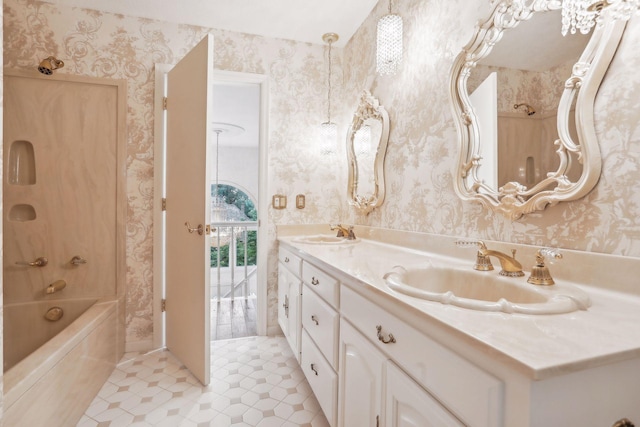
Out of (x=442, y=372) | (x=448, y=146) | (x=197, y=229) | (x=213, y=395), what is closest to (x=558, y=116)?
(x=448, y=146)

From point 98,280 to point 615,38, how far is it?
290cm

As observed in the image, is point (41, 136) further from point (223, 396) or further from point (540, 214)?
point (540, 214)

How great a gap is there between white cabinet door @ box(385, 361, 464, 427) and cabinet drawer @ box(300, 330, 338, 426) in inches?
17.5

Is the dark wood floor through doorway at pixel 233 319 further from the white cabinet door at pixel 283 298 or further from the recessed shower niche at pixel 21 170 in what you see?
the recessed shower niche at pixel 21 170

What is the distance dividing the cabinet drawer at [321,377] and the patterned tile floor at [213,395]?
167 millimetres

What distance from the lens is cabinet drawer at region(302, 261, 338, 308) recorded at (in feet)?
4.24

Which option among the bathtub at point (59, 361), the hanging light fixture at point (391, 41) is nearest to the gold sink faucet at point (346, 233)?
the hanging light fixture at point (391, 41)

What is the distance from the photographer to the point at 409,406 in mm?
784

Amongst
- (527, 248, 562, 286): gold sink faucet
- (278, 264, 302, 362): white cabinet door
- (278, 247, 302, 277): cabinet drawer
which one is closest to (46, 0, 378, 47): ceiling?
(278, 247, 302, 277): cabinet drawer

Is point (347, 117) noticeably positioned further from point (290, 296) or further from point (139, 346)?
point (139, 346)

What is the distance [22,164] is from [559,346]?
2.88 metres

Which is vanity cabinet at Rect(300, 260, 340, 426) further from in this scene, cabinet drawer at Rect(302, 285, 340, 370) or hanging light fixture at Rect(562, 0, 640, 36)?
hanging light fixture at Rect(562, 0, 640, 36)

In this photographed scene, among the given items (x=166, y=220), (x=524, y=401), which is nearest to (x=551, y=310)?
(x=524, y=401)

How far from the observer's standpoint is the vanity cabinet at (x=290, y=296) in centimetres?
183
